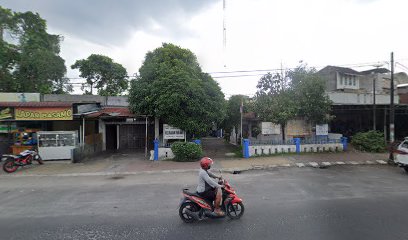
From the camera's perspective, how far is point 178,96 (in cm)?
1373

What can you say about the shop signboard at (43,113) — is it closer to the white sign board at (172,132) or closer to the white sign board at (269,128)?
the white sign board at (172,132)

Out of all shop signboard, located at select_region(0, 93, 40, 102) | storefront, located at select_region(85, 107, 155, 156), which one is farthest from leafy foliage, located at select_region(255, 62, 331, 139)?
shop signboard, located at select_region(0, 93, 40, 102)

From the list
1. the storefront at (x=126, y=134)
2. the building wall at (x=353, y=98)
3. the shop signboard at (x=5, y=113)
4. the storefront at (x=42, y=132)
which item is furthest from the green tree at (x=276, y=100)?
the shop signboard at (x=5, y=113)

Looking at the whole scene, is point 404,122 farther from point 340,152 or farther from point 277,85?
point 277,85

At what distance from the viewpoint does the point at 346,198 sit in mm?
7059

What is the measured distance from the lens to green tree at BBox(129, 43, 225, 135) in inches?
547

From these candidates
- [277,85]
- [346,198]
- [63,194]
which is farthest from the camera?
[277,85]

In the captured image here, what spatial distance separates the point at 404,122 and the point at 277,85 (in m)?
12.5

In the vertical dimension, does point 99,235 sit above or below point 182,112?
below

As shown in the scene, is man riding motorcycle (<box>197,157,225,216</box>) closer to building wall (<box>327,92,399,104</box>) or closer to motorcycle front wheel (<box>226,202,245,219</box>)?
motorcycle front wheel (<box>226,202,245,219</box>)

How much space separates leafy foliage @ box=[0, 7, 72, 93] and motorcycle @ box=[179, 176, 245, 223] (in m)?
25.9

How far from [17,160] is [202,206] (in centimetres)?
1100

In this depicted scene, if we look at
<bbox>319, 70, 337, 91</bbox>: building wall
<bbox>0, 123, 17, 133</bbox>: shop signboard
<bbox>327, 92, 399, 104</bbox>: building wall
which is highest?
<bbox>319, 70, 337, 91</bbox>: building wall

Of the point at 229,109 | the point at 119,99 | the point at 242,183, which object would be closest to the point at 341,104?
the point at 229,109
